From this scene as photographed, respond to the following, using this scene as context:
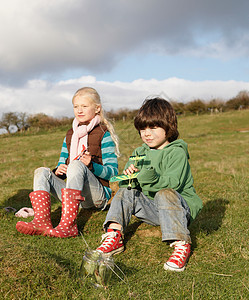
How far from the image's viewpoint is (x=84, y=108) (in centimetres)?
450

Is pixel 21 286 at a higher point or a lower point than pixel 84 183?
lower

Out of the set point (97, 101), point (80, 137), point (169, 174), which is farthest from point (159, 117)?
point (80, 137)

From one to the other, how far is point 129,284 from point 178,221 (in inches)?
33.7

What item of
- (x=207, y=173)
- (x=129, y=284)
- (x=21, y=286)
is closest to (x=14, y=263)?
(x=21, y=286)

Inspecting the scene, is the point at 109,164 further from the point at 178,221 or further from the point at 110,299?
the point at 110,299

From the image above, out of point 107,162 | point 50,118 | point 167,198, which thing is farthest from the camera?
point 50,118

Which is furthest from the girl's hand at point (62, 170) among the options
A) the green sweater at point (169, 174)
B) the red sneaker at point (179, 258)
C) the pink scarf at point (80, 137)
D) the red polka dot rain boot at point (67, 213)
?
the red sneaker at point (179, 258)

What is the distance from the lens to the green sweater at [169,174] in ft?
10.9

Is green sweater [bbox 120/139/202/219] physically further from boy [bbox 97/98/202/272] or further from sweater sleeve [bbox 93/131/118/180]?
sweater sleeve [bbox 93/131/118/180]

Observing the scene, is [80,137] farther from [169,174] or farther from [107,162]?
[169,174]

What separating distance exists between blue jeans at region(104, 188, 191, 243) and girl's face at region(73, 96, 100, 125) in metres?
1.53

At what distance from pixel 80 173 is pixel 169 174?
1152 millimetres

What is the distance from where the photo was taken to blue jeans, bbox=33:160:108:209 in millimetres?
3793

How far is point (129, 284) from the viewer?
2553 millimetres
